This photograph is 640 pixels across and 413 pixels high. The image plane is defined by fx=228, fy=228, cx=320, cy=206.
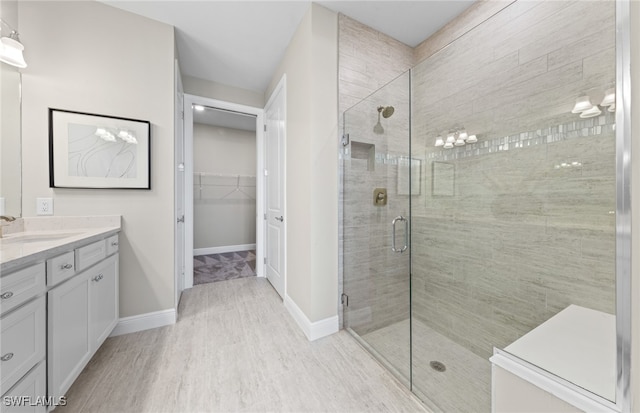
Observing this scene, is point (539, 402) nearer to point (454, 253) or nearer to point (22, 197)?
point (454, 253)

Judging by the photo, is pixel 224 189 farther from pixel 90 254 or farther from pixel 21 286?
pixel 21 286

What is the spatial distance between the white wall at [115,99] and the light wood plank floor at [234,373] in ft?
1.41

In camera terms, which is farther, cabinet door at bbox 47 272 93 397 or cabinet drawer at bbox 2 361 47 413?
cabinet door at bbox 47 272 93 397

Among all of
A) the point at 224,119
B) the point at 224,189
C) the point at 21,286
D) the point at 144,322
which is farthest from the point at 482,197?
the point at 224,189

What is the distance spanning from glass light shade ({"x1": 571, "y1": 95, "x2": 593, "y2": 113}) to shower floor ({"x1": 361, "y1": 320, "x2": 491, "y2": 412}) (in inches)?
66.8

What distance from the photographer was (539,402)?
0.69 meters

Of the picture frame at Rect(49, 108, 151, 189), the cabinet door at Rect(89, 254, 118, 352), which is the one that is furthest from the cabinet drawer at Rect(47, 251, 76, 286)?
the picture frame at Rect(49, 108, 151, 189)

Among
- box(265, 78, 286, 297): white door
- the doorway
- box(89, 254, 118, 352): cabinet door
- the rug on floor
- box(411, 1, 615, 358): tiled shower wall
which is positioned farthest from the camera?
the doorway

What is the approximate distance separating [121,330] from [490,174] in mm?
3266

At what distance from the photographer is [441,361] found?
1608 mm

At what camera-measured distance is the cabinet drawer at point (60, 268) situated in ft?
3.61

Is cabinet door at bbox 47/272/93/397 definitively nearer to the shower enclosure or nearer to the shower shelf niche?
the shower enclosure

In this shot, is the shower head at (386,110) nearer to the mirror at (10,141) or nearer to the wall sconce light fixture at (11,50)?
the wall sconce light fixture at (11,50)

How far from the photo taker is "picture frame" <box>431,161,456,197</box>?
1.98m
